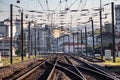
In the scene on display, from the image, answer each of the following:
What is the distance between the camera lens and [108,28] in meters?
199

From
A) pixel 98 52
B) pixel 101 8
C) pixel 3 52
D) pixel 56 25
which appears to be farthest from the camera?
pixel 3 52

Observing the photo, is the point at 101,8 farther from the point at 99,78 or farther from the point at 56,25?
the point at 56,25

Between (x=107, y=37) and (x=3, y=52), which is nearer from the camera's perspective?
(x=3, y=52)

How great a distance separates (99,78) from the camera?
2262 cm

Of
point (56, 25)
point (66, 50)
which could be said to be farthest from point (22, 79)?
point (66, 50)

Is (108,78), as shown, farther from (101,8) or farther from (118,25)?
(118,25)

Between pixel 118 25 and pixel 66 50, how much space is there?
3239 cm

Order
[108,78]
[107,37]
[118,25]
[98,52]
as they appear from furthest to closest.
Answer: [118,25], [107,37], [98,52], [108,78]

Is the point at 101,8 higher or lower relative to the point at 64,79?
higher

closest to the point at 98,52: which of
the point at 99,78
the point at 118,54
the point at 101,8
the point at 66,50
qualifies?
the point at 118,54

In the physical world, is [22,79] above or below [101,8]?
below

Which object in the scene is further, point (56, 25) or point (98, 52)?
point (56, 25)

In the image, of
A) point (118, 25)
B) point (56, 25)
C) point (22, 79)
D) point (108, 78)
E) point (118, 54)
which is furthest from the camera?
point (118, 25)

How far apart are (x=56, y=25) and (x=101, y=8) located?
51131 millimetres
